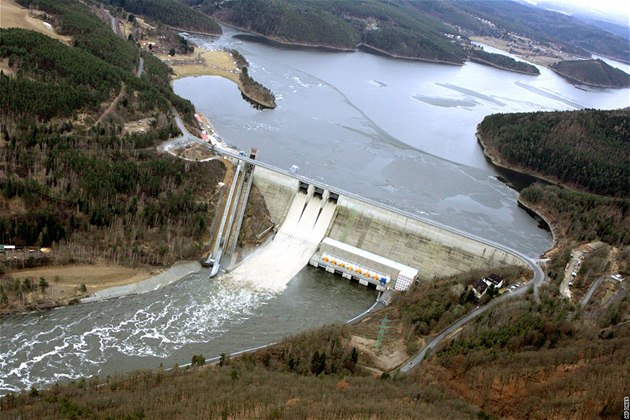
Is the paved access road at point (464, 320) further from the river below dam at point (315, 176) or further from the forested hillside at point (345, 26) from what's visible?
the forested hillside at point (345, 26)

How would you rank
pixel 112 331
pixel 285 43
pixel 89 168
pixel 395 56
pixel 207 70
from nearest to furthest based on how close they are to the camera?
1. pixel 112 331
2. pixel 89 168
3. pixel 207 70
4. pixel 285 43
5. pixel 395 56

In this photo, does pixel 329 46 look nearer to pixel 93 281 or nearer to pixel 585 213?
pixel 585 213

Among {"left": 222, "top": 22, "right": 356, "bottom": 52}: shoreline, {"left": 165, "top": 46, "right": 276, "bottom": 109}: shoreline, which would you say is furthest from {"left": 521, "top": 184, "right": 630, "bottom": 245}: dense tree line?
{"left": 222, "top": 22, "right": 356, "bottom": 52}: shoreline

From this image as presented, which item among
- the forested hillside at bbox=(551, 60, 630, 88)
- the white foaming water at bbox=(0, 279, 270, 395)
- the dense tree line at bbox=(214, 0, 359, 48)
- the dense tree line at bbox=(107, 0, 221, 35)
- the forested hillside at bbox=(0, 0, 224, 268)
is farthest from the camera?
the forested hillside at bbox=(551, 60, 630, 88)

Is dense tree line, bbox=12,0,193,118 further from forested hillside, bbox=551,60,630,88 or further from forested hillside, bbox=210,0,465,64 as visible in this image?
A: forested hillside, bbox=551,60,630,88

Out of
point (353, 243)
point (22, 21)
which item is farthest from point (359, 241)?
point (22, 21)

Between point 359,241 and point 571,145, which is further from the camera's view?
point 571,145

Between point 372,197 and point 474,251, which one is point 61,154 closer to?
point 372,197
